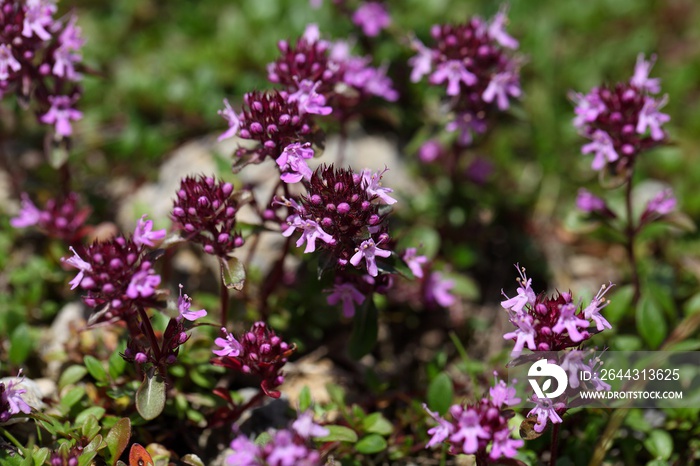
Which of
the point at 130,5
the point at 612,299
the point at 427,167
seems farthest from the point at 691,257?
the point at 130,5

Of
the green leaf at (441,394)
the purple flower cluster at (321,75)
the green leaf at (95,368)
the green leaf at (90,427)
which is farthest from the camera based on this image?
the green leaf at (441,394)

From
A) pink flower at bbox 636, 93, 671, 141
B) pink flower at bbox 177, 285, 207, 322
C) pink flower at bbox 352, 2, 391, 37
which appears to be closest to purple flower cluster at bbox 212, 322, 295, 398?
pink flower at bbox 177, 285, 207, 322

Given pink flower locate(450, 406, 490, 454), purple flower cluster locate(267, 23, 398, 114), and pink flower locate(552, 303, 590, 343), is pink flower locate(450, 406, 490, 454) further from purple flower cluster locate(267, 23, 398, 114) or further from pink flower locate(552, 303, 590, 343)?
purple flower cluster locate(267, 23, 398, 114)

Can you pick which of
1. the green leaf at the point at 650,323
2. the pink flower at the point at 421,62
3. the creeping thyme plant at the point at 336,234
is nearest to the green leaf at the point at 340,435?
the creeping thyme plant at the point at 336,234

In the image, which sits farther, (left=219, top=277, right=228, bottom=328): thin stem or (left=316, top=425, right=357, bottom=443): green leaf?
(left=219, top=277, right=228, bottom=328): thin stem

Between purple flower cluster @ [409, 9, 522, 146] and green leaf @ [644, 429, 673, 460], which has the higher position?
purple flower cluster @ [409, 9, 522, 146]

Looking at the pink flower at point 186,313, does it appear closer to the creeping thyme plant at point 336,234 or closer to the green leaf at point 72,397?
the creeping thyme plant at point 336,234

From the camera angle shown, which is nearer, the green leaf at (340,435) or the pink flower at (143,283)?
the pink flower at (143,283)
